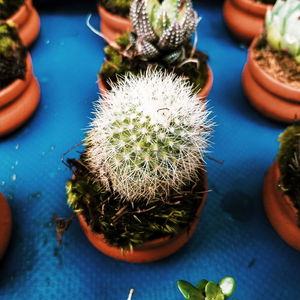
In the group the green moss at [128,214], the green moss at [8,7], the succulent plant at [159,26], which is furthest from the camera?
the green moss at [8,7]

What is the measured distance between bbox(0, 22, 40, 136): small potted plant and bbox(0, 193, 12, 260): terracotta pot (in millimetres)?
323

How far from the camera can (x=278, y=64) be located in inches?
43.3

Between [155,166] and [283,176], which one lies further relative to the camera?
[283,176]

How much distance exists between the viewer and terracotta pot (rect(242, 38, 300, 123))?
1054mm

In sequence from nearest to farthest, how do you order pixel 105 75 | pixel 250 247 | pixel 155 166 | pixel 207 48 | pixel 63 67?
pixel 155 166, pixel 250 247, pixel 105 75, pixel 63 67, pixel 207 48

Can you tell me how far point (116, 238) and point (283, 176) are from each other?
0.45 meters

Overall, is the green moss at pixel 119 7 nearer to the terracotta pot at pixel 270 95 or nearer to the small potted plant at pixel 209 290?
the terracotta pot at pixel 270 95

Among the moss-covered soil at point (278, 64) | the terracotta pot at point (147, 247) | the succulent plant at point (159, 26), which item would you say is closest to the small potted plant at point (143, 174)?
the terracotta pot at point (147, 247)

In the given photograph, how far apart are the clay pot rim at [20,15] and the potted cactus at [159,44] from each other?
519 mm

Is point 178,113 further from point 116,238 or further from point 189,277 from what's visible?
point 189,277

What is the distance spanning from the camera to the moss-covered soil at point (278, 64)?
3.50 feet

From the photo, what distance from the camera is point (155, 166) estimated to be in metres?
0.63

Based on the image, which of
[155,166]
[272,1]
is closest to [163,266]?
[155,166]

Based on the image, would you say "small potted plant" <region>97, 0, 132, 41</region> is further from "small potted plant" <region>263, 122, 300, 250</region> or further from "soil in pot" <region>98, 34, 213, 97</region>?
"small potted plant" <region>263, 122, 300, 250</region>
